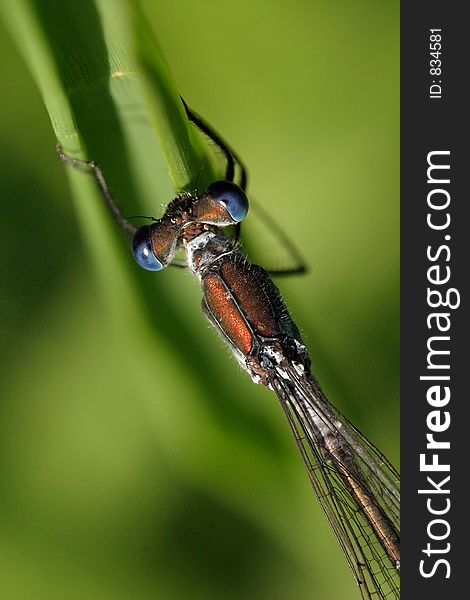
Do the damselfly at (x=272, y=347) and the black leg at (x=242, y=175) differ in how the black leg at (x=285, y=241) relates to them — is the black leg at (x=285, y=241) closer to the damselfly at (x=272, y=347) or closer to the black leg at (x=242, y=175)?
the black leg at (x=242, y=175)

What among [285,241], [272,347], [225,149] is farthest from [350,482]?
[225,149]

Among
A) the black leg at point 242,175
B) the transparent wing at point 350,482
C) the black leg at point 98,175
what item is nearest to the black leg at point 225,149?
the black leg at point 242,175

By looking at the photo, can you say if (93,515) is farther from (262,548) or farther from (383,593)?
(383,593)

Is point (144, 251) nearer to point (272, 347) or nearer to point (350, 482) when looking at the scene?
point (272, 347)

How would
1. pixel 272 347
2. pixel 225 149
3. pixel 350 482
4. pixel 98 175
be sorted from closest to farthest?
1. pixel 98 175
2. pixel 225 149
3. pixel 272 347
4. pixel 350 482

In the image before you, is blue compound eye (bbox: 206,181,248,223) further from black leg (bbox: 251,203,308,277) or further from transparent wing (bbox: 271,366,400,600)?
transparent wing (bbox: 271,366,400,600)

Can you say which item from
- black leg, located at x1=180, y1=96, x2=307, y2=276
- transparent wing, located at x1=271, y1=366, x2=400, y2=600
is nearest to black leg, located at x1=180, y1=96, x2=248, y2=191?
black leg, located at x1=180, y1=96, x2=307, y2=276

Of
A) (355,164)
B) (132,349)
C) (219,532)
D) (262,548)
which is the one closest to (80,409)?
(132,349)
